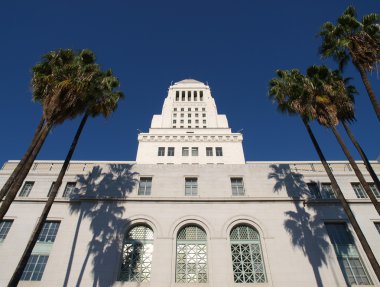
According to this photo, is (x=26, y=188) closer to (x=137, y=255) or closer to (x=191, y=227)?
(x=137, y=255)

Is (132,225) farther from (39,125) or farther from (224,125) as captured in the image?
(224,125)

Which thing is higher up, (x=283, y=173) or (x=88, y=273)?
(x=283, y=173)

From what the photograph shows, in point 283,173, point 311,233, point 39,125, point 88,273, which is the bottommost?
point 88,273

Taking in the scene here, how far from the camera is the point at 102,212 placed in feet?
64.0

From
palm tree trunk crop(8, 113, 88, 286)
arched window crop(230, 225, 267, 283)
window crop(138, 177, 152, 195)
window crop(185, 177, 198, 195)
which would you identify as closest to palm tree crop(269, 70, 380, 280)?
arched window crop(230, 225, 267, 283)

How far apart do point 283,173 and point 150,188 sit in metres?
11.0

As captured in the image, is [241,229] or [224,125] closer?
[241,229]

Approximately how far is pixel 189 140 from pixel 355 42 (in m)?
38.5

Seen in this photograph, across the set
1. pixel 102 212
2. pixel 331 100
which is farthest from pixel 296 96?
pixel 102 212

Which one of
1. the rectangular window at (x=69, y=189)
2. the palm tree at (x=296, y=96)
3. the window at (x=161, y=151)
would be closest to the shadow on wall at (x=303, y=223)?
the palm tree at (x=296, y=96)

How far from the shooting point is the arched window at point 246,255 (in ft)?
55.3

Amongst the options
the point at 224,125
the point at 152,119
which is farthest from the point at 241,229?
the point at 152,119

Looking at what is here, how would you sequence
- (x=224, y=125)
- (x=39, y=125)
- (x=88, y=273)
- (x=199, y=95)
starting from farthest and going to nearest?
(x=199, y=95), (x=224, y=125), (x=88, y=273), (x=39, y=125)

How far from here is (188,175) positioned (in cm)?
2212
